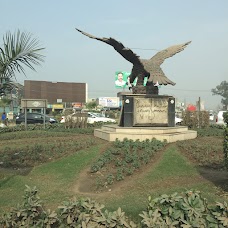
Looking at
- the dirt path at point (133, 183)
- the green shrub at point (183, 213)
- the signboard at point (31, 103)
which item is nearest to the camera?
the green shrub at point (183, 213)

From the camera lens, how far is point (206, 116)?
17.8m

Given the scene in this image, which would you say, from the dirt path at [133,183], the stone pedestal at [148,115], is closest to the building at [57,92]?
the stone pedestal at [148,115]

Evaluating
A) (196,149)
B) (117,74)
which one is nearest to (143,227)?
(196,149)

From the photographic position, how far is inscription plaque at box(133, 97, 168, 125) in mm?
12562

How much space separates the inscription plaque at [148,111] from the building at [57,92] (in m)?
60.5

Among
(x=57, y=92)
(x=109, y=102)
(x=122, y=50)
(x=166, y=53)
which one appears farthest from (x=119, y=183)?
(x=57, y=92)

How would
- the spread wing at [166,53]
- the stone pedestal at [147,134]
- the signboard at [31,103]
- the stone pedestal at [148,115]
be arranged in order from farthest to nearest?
1. the signboard at [31,103]
2. the spread wing at [166,53]
3. the stone pedestal at [148,115]
4. the stone pedestal at [147,134]

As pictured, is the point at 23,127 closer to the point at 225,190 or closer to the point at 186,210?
the point at 225,190

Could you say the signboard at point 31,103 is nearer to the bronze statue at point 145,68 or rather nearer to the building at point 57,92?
the bronze statue at point 145,68

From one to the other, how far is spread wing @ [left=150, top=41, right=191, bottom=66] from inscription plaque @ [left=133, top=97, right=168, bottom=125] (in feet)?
5.28

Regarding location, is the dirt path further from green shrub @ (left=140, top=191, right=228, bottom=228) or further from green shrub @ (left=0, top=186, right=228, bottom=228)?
green shrub @ (left=140, top=191, right=228, bottom=228)

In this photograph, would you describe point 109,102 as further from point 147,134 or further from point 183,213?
point 183,213

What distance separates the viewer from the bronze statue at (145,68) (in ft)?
39.3

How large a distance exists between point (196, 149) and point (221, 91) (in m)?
124
